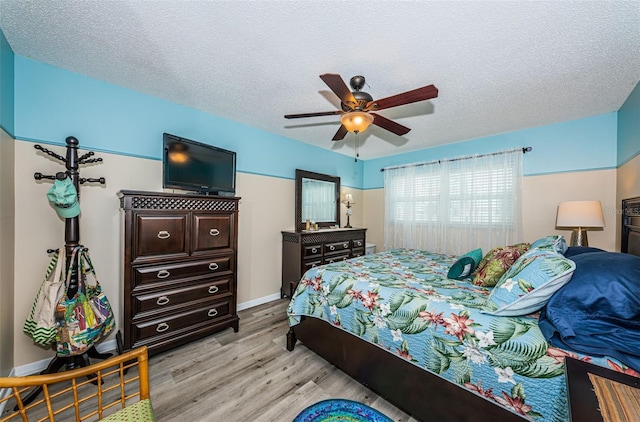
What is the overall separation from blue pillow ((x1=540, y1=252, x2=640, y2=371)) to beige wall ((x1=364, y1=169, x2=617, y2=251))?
2264mm

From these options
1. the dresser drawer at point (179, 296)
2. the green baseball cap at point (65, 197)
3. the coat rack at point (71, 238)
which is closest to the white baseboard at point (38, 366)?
the coat rack at point (71, 238)

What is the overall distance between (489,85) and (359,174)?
3.06m

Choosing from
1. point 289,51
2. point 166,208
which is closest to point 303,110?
point 289,51

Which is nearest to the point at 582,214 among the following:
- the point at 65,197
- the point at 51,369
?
the point at 65,197

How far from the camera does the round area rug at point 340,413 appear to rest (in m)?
1.15

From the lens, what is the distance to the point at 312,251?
12.1 feet

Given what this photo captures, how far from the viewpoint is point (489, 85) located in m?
2.22

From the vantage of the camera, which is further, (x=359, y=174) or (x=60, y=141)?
(x=359, y=174)

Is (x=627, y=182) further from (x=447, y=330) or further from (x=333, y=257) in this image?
(x=333, y=257)

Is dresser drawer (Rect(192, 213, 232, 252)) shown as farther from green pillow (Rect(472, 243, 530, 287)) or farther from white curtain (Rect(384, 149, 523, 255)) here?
white curtain (Rect(384, 149, 523, 255))

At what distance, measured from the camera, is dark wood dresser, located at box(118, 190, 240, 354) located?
2.06m

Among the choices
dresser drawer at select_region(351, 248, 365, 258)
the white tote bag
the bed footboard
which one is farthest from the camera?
dresser drawer at select_region(351, 248, 365, 258)

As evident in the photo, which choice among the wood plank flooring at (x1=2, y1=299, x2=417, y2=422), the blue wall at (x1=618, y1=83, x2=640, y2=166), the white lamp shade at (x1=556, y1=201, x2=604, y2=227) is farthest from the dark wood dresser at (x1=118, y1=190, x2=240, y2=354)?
the blue wall at (x1=618, y1=83, x2=640, y2=166)

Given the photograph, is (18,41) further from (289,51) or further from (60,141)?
(289,51)
